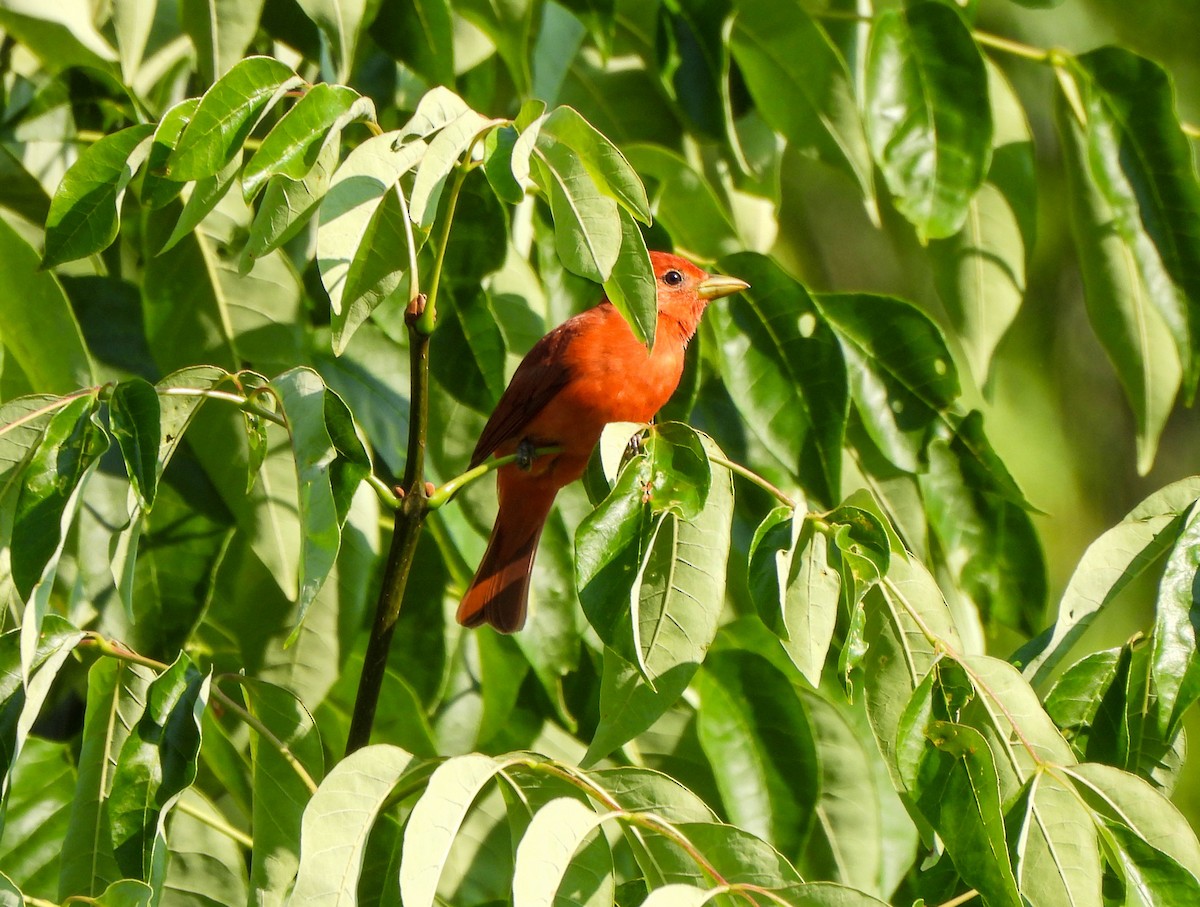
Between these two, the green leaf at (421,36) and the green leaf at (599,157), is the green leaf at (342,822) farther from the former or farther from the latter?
the green leaf at (421,36)

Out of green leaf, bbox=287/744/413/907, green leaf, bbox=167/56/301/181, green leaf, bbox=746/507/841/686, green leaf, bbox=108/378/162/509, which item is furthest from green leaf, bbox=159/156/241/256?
green leaf, bbox=746/507/841/686

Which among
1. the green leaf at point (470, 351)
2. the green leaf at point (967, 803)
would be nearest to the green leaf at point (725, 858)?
the green leaf at point (967, 803)

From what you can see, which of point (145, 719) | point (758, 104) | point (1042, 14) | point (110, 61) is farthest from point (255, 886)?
point (1042, 14)

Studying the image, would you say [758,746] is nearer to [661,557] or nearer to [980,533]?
[980,533]

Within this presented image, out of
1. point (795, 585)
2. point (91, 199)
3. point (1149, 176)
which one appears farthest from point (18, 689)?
point (1149, 176)

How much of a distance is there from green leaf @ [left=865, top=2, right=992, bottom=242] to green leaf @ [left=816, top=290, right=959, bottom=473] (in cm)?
22

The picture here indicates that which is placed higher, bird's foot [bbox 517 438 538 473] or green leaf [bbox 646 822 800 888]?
bird's foot [bbox 517 438 538 473]

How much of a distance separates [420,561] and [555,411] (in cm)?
38

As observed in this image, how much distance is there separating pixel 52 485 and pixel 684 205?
1.56m

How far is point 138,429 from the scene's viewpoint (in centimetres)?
166

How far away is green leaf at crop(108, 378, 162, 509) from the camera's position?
5.39 feet

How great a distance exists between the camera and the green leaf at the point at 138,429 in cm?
164

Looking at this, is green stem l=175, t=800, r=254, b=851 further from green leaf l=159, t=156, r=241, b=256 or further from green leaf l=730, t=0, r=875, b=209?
green leaf l=730, t=0, r=875, b=209

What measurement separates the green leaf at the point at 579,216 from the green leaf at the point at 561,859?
1.94 feet
